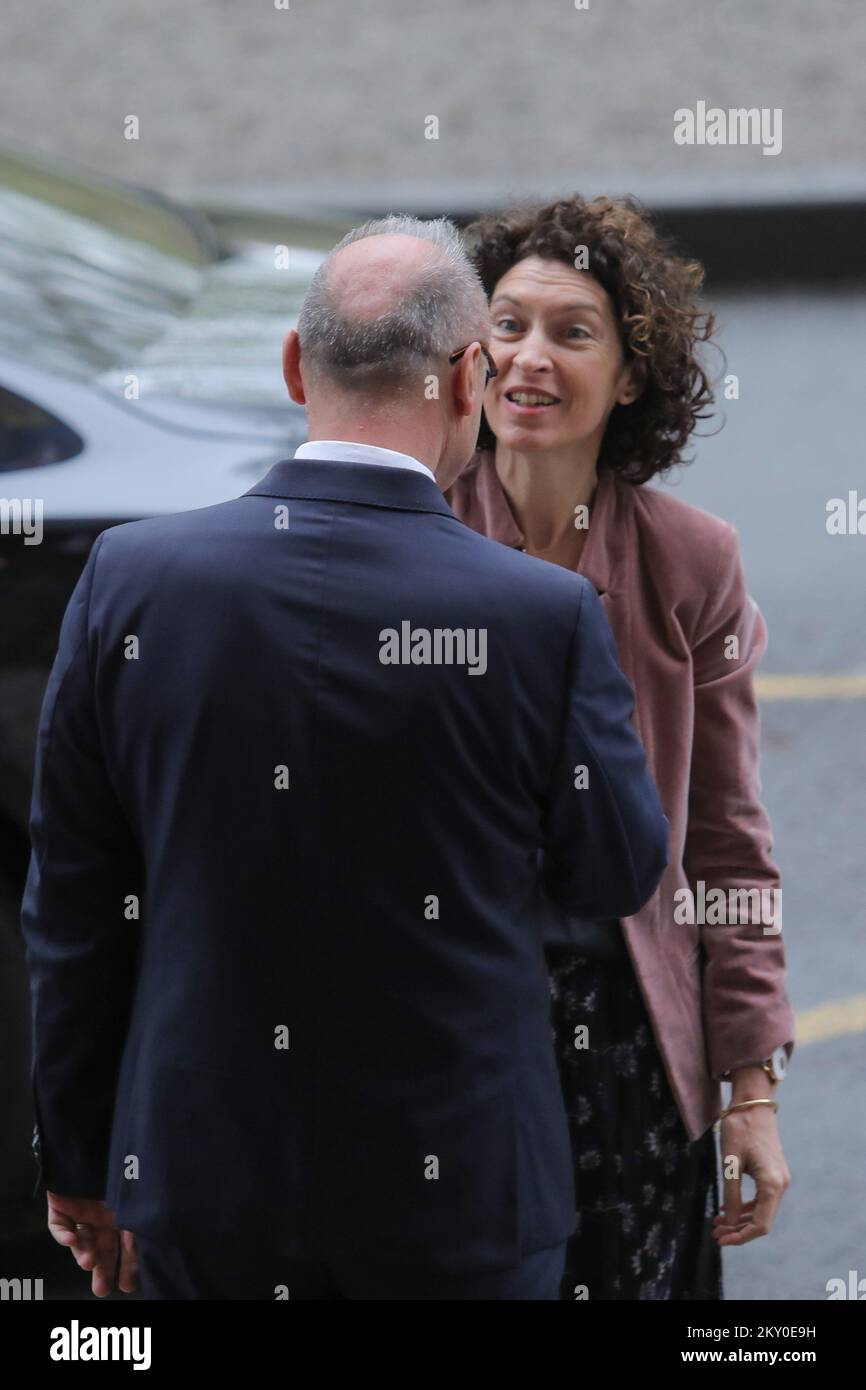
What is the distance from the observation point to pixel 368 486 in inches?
69.1

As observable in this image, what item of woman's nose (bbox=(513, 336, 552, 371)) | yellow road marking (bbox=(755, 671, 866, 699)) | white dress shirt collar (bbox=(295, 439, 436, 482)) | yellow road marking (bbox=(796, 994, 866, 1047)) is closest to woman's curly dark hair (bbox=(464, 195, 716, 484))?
woman's nose (bbox=(513, 336, 552, 371))

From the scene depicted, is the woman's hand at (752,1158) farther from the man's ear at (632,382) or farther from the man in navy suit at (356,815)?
the man's ear at (632,382)

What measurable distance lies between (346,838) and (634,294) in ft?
2.70

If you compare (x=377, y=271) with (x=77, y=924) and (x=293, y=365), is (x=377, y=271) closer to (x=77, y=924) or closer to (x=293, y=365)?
(x=293, y=365)

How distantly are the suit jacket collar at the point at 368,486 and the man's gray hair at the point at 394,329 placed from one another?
0.27 ft

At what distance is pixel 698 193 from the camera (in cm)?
860

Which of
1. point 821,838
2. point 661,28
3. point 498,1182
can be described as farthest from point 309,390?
point 661,28

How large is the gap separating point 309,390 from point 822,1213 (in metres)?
2.20

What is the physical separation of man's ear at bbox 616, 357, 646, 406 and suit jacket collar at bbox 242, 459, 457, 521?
0.50m

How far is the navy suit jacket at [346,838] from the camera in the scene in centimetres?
170

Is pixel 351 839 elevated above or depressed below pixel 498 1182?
above

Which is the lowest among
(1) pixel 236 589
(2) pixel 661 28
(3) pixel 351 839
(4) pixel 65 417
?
(3) pixel 351 839
